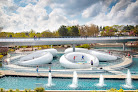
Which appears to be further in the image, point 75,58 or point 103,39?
point 103,39

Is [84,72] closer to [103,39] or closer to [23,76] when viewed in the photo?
[23,76]

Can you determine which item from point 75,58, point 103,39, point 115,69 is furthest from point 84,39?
point 115,69

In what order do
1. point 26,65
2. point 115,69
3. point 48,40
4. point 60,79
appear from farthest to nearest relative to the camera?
point 48,40 < point 26,65 < point 115,69 < point 60,79

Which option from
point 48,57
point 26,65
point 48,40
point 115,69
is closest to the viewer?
point 115,69

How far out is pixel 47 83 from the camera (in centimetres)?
1938

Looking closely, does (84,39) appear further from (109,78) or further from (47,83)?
(47,83)

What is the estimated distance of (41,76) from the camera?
21656 millimetres

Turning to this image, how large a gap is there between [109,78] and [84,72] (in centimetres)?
466

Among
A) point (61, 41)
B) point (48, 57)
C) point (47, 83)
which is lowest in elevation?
point (47, 83)

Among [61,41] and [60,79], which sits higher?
[61,41]

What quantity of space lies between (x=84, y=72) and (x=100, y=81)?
4.35 m

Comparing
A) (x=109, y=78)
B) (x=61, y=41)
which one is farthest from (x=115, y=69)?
(x=61, y=41)

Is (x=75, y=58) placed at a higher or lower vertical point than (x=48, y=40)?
lower

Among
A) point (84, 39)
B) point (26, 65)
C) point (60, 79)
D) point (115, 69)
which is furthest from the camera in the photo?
point (84, 39)
